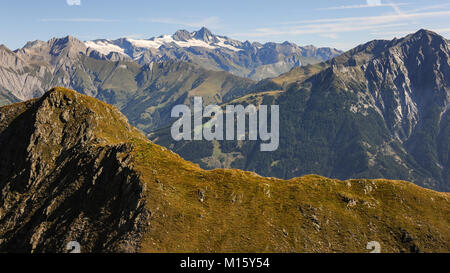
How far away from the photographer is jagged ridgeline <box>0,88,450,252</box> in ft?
303

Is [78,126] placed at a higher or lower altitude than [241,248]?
higher

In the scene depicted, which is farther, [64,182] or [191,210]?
[64,182]

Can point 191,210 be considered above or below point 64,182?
below

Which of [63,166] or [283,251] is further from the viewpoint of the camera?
[63,166]

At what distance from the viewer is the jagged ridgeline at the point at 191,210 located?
92.3 m

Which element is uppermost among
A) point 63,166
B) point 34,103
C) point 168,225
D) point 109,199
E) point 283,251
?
point 34,103

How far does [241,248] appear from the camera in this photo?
295 ft

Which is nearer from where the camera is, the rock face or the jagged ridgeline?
the jagged ridgeline

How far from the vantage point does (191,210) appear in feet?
320

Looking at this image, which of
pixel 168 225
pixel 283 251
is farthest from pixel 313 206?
pixel 168 225

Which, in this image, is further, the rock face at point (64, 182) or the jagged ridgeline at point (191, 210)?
the rock face at point (64, 182)
